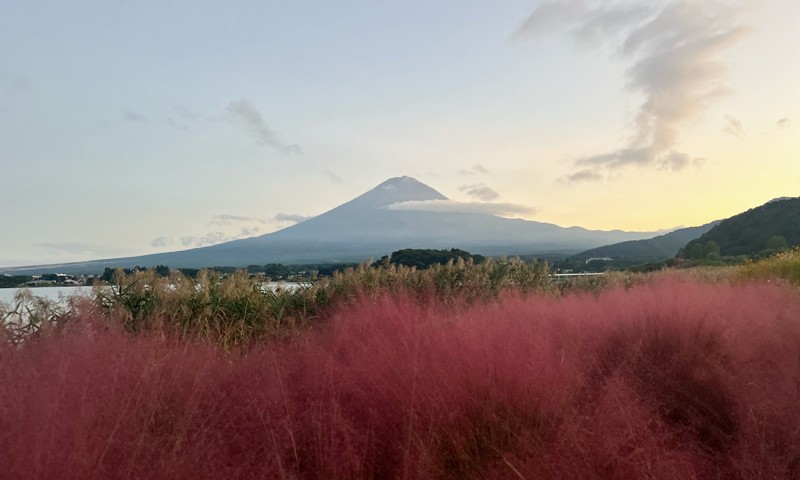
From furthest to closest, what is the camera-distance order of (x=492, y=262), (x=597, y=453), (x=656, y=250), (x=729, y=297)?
(x=656, y=250) → (x=492, y=262) → (x=729, y=297) → (x=597, y=453)

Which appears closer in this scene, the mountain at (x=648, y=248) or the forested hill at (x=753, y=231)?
the forested hill at (x=753, y=231)

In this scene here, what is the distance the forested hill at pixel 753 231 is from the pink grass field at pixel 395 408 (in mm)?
26491

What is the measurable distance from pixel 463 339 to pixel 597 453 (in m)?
Result: 1.34

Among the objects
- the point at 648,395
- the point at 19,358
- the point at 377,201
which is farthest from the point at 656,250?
the point at 19,358

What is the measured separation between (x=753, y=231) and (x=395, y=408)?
1357 inches

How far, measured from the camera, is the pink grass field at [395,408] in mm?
2641

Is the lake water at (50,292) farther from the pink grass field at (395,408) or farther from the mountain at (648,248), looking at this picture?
the mountain at (648,248)

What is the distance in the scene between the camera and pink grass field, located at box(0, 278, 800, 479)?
2641mm

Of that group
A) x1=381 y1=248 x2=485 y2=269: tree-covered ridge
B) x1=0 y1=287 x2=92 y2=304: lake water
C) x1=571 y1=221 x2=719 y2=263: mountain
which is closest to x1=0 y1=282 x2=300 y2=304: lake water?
x1=0 y1=287 x2=92 y2=304: lake water

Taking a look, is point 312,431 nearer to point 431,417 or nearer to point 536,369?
point 431,417

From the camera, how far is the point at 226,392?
3.65 m


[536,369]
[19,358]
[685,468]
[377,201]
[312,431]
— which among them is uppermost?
[377,201]

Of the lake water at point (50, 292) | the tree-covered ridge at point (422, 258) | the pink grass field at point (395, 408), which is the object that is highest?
the tree-covered ridge at point (422, 258)

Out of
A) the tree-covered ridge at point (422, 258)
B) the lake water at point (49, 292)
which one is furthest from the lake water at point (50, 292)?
the tree-covered ridge at point (422, 258)
